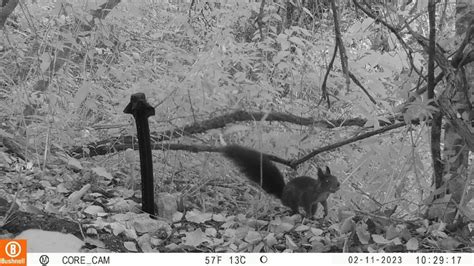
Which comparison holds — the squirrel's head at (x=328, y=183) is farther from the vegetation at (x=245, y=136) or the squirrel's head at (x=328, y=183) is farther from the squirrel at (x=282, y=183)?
the vegetation at (x=245, y=136)

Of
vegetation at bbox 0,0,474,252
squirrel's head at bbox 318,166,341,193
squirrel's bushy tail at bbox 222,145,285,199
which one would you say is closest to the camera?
vegetation at bbox 0,0,474,252

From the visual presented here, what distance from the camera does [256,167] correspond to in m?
2.91

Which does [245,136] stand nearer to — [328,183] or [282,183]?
[282,183]

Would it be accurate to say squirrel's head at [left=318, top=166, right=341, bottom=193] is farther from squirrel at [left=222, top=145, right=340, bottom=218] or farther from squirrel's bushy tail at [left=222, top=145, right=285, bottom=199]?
squirrel's bushy tail at [left=222, top=145, right=285, bottom=199]

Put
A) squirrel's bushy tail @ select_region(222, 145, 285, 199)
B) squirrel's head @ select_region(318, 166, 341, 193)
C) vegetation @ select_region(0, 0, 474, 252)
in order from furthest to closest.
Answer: squirrel's head @ select_region(318, 166, 341, 193) → squirrel's bushy tail @ select_region(222, 145, 285, 199) → vegetation @ select_region(0, 0, 474, 252)

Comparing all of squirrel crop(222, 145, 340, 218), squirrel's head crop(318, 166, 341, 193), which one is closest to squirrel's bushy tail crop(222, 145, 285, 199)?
squirrel crop(222, 145, 340, 218)

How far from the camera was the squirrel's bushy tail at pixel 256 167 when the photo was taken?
283 cm

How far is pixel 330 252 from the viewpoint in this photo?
86.4 inches

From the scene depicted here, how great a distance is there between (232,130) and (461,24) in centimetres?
113

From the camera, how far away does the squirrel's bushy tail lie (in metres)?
2.83

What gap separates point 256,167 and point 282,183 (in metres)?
0.32

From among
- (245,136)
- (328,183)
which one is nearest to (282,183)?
(328,183)
